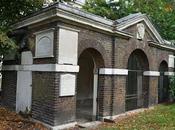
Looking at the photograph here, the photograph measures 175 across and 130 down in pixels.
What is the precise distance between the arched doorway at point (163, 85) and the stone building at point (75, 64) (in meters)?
1.10

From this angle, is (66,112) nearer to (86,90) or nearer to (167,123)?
(167,123)

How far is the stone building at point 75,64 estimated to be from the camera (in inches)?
337

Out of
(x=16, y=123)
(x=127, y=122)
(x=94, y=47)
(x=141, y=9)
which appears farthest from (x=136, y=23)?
(x=141, y=9)

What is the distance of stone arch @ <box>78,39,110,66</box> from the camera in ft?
30.4

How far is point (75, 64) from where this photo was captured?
354 inches

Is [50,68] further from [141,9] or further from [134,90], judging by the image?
[141,9]

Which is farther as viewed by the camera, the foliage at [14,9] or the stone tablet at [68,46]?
the foliage at [14,9]

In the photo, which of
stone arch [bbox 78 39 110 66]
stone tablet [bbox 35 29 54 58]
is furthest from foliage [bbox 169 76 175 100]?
stone tablet [bbox 35 29 54 58]

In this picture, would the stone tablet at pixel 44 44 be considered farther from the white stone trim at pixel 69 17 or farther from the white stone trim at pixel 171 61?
the white stone trim at pixel 171 61

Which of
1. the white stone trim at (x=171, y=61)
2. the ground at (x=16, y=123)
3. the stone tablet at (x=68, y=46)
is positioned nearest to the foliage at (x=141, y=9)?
the white stone trim at (x=171, y=61)

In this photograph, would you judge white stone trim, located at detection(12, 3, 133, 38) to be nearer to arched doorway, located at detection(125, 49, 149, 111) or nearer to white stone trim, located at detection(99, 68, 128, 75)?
white stone trim, located at detection(99, 68, 128, 75)

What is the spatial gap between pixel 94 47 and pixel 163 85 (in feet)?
24.1

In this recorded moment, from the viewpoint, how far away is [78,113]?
12.1 m

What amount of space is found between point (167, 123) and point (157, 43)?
475 centimetres
